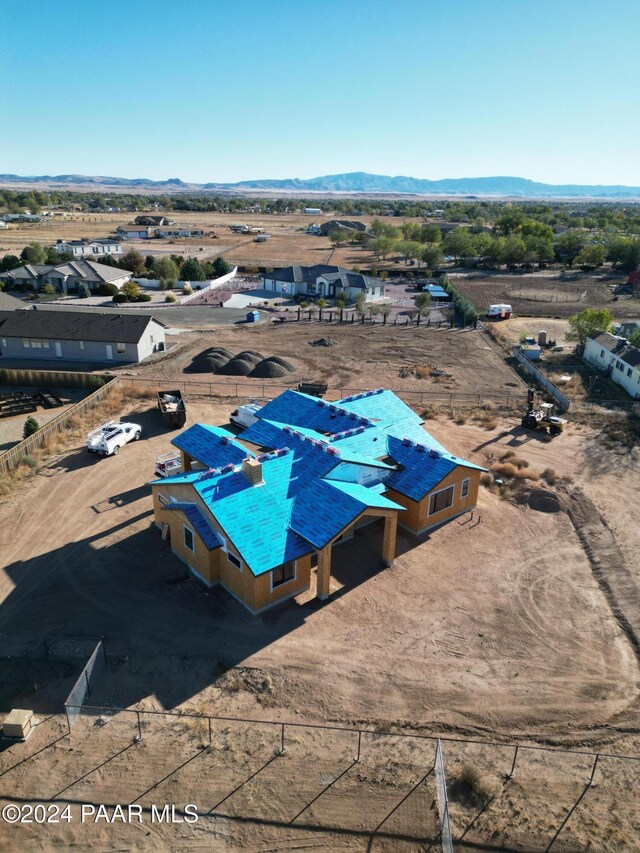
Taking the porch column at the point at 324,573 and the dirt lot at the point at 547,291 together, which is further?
the dirt lot at the point at 547,291

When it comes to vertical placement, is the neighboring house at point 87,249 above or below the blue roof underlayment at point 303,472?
above

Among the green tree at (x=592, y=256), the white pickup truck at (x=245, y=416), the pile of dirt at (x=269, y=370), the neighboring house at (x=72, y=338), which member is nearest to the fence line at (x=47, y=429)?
the neighboring house at (x=72, y=338)

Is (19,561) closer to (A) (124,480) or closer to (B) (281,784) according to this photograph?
(A) (124,480)

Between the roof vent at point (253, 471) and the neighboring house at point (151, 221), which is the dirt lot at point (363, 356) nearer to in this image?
the roof vent at point (253, 471)

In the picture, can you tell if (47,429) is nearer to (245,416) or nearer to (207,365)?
(245,416)

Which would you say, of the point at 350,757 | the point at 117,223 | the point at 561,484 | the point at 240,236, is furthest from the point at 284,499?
the point at 117,223

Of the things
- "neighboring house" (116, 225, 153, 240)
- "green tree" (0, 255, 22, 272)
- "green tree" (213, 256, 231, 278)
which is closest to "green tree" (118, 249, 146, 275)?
"green tree" (213, 256, 231, 278)
